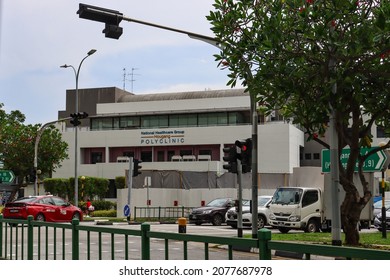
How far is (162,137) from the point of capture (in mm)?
67812

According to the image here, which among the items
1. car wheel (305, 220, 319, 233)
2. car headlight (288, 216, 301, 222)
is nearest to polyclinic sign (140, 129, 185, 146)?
car wheel (305, 220, 319, 233)

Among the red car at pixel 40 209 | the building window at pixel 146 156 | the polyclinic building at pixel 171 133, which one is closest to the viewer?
the red car at pixel 40 209

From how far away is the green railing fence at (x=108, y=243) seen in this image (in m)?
4.89

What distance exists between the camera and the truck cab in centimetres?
2531

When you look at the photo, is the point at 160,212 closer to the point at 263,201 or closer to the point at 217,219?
the point at 217,219

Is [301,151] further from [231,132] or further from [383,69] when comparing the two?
[383,69]

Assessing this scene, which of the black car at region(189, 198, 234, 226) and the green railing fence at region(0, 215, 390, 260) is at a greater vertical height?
the green railing fence at region(0, 215, 390, 260)

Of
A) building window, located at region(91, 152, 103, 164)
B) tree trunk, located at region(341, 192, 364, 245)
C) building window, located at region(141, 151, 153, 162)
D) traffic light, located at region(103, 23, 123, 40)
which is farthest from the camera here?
building window, located at region(91, 152, 103, 164)

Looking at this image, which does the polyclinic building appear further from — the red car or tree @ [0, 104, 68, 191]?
the red car

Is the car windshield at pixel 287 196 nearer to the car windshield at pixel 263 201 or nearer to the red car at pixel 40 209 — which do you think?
the car windshield at pixel 263 201

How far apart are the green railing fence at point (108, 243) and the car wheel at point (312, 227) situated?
15.3 m

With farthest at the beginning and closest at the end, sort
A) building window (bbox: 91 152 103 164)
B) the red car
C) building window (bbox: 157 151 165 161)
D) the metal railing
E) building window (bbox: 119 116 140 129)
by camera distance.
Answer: building window (bbox: 91 152 103 164), building window (bbox: 119 116 140 129), building window (bbox: 157 151 165 161), the metal railing, the red car

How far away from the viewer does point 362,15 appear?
14180 millimetres

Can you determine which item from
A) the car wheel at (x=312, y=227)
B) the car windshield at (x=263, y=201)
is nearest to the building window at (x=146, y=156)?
the car windshield at (x=263, y=201)
